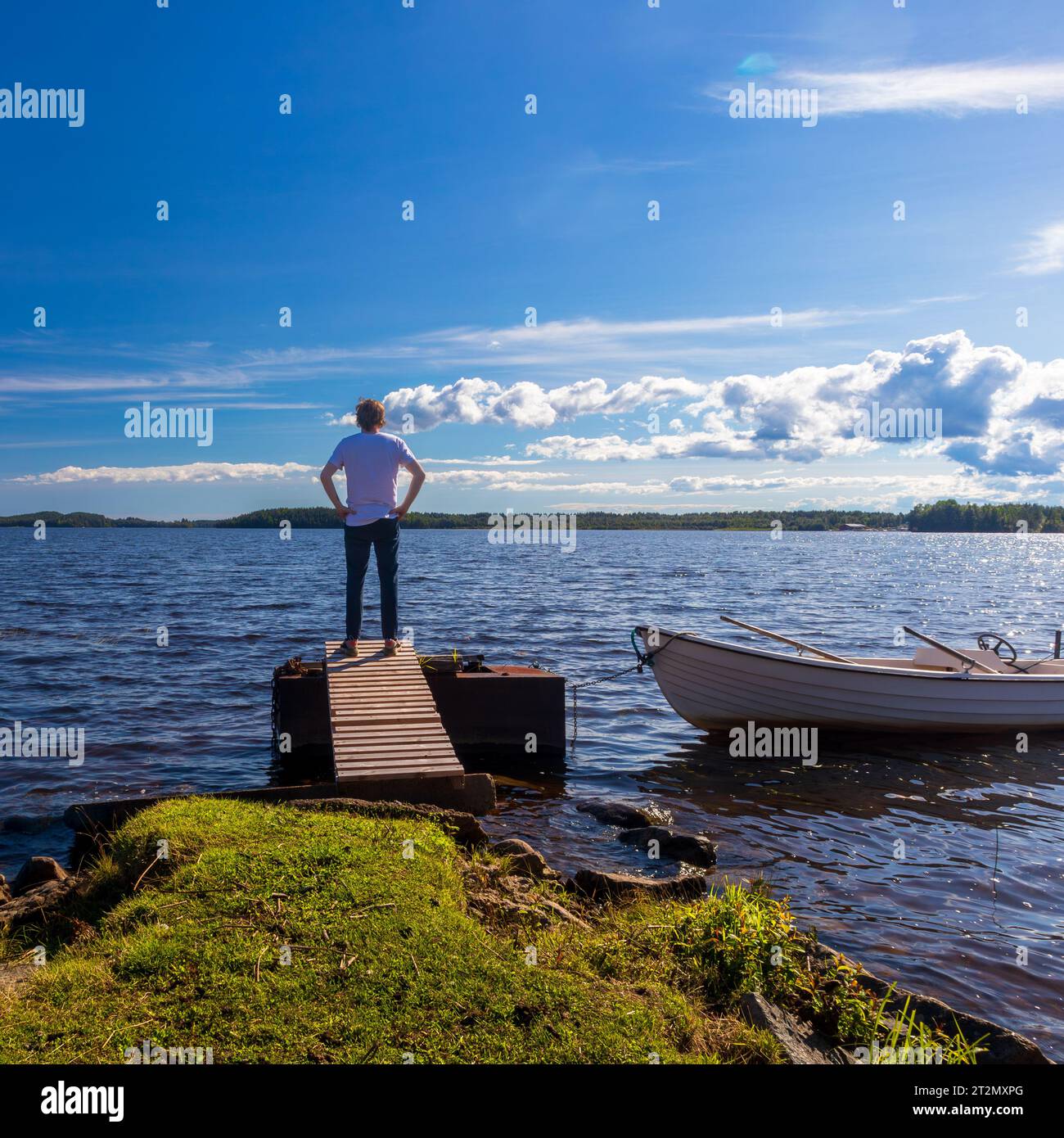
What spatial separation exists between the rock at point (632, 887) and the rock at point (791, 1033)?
99.1 inches

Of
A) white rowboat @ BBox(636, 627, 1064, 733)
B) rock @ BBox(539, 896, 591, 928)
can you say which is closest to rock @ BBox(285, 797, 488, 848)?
rock @ BBox(539, 896, 591, 928)

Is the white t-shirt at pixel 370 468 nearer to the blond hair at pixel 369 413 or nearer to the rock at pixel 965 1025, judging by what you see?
the blond hair at pixel 369 413

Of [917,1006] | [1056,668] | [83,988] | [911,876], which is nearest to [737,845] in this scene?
[911,876]

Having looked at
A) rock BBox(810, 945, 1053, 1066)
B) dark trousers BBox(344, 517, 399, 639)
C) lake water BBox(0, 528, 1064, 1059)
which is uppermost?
dark trousers BBox(344, 517, 399, 639)

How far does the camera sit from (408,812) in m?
8.55

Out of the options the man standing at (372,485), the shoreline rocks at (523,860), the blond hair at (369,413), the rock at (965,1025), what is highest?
the blond hair at (369,413)

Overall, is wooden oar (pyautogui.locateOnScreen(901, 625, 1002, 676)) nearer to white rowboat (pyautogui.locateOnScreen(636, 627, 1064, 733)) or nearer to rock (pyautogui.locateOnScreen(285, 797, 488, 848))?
white rowboat (pyautogui.locateOnScreen(636, 627, 1064, 733))

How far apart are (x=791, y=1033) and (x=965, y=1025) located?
1796 millimetres

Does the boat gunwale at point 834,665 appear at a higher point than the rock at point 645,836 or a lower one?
higher

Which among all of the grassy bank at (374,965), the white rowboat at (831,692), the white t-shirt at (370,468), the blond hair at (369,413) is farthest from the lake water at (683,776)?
the blond hair at (369,413)

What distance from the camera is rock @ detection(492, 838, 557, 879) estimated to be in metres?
8.47

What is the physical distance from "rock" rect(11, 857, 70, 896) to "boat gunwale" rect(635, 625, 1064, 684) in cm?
1013

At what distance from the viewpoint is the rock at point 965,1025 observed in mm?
5781
